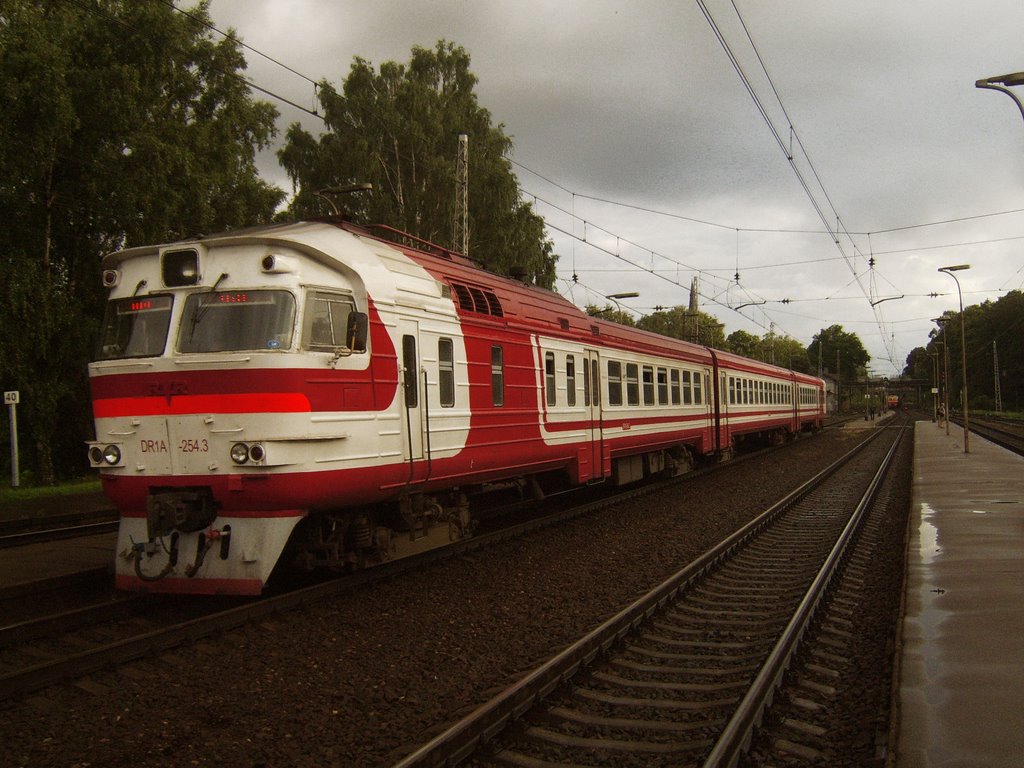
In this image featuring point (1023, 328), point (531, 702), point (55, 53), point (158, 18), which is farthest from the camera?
point (1023, 328)

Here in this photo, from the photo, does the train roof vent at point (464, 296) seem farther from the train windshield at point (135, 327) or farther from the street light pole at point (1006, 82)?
the street light pole at point (1006, 82)

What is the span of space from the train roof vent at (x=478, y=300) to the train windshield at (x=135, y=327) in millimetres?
3341

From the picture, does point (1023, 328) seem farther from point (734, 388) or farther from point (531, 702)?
point (531, 702)

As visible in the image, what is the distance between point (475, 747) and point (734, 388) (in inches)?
854

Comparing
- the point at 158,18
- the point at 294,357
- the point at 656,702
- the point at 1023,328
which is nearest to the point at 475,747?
the point at 656,702

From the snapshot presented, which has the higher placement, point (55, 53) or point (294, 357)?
point (55, 53)

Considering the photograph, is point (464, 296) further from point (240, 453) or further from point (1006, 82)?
point (1006, 82)

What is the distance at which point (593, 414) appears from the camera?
45.3 feet

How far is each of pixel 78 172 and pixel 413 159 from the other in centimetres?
1281

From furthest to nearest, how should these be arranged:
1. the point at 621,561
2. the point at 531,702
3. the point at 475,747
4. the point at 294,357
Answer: the point at 621,561
the point at 294,357
the point at 531,702
the point at 475,747

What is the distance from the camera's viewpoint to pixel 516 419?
35.8ft

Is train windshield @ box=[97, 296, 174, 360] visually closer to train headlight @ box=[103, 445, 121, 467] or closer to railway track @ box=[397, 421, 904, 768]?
train headlight @ box=[103, 445, 121, 467]

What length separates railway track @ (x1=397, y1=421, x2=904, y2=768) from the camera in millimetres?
4637

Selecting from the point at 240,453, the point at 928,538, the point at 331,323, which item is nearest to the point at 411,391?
the point at 331,323
